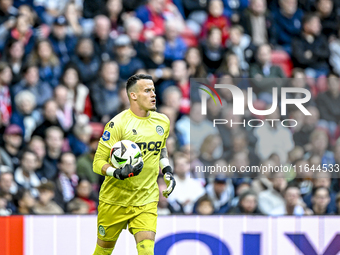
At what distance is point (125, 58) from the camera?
7.44 meters

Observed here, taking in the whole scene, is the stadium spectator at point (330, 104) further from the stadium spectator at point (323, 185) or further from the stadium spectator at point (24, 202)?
the stadium spectator at point (24, 202)

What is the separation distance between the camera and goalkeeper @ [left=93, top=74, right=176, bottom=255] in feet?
14.0

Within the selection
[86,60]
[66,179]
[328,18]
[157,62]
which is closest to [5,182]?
[66,179]

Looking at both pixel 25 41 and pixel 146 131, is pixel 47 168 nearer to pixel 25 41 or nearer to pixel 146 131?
pixel 25 41

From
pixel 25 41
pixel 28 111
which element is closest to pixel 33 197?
pixel 28 111

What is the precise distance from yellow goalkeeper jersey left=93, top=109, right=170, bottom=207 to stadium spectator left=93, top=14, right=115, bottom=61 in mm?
3211

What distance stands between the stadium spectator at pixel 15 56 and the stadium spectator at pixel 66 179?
4.67 feet

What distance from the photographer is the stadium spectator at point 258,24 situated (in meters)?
7.72

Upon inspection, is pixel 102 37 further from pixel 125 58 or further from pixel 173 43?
pixel 173 43

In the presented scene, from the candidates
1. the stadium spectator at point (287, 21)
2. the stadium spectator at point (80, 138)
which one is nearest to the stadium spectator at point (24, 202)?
the stadium spectator at point (80, 138)

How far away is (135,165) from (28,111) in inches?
139

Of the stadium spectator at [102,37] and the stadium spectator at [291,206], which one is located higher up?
the stadium spectator at [102,37]

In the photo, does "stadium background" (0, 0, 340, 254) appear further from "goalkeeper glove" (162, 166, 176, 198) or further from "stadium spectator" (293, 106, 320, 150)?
"goalkeeper glove" (162, 166, 176, 198)

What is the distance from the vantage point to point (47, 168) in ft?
22.4
